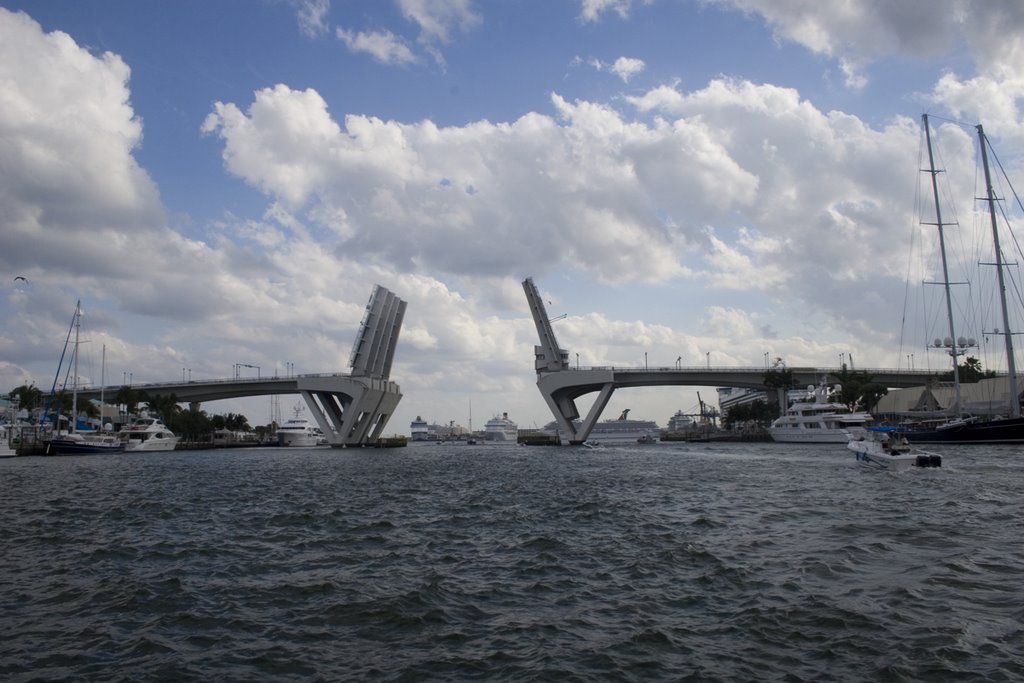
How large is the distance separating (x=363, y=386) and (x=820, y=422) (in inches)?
1995

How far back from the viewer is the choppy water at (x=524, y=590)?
7949 millimetres

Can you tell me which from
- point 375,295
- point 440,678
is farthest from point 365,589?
point 375,295

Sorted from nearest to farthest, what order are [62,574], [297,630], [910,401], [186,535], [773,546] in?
[297,630] → [62,574] → [773,546] → [186,535] → [910,401]

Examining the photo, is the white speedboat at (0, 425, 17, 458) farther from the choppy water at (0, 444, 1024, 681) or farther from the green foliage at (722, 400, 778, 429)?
the green foliage at (722, 400, 778, 429)

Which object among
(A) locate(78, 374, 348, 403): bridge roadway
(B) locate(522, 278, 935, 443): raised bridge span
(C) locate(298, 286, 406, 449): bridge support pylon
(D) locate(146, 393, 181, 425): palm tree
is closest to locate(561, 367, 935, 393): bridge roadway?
(B) locate(522, 278, 935, 443): raised bridge span

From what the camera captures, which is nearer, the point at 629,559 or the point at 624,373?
the point at 629,559

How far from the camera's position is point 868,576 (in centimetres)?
1158

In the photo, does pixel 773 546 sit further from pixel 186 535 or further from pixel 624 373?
pixel 624 373

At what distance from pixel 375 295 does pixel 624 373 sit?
32195 millimetres

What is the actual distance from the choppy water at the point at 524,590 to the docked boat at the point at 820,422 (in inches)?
2218

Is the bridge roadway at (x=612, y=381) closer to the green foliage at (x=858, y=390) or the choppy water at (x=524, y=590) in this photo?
the green foliage at (x=858, y=390)

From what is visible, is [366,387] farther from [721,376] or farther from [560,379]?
[721,376]

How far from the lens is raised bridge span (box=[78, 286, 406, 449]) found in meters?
82.3

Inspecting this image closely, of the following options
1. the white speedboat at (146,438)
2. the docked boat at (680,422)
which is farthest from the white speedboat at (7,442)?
the docked boat at (680,422)
